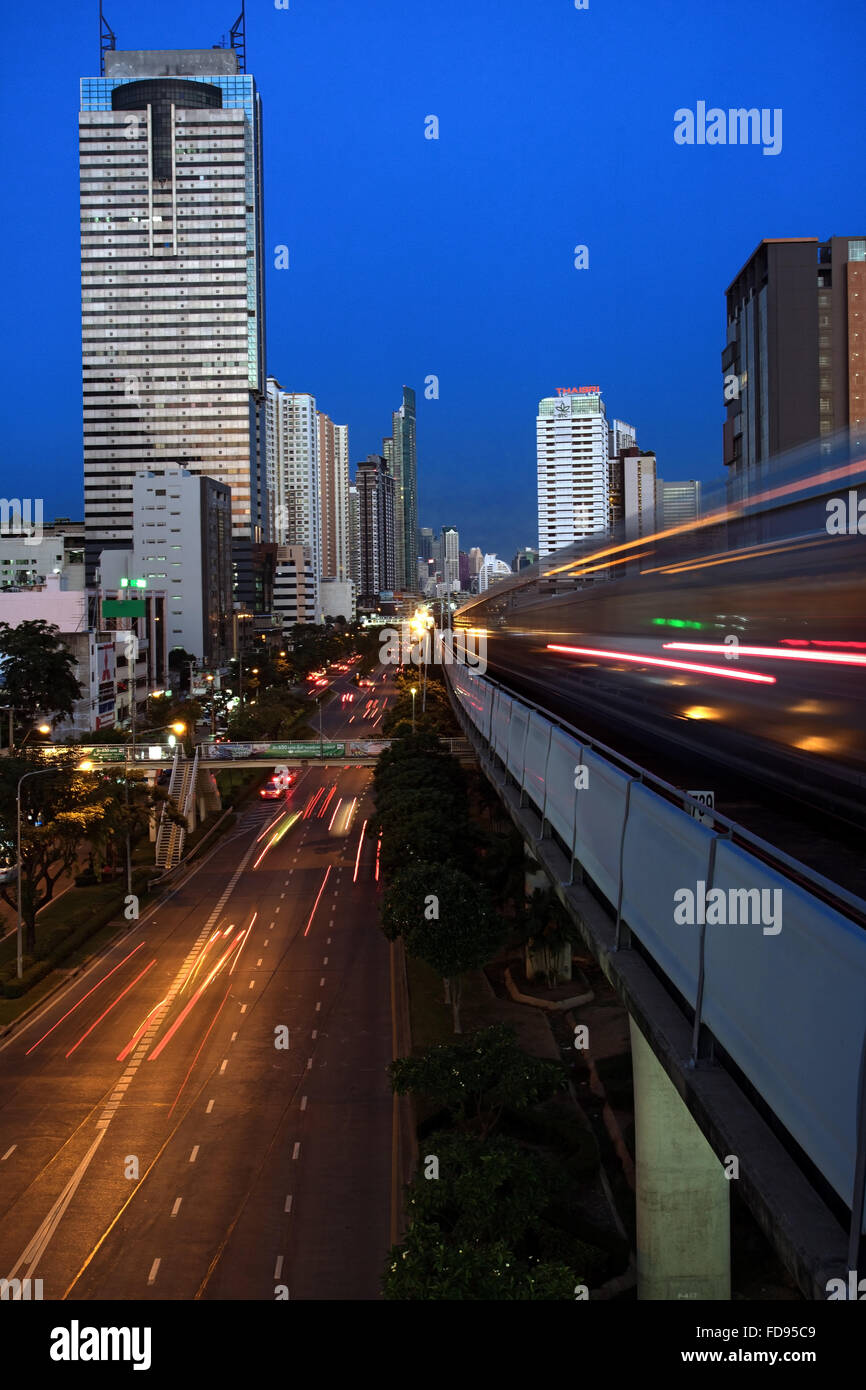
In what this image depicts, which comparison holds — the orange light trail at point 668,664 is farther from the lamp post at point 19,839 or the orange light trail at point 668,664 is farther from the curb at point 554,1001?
the lamp post at point 19,839

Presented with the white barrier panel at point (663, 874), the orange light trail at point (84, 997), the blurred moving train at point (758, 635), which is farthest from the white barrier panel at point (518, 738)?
the orange light trail at point (84, 997)

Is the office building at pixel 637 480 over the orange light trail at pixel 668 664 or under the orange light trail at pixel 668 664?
over

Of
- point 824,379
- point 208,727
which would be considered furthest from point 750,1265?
point 208,727

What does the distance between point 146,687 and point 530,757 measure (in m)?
58.5

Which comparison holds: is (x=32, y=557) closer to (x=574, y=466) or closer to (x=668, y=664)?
(x=574, y=466)

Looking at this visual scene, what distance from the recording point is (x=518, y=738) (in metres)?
10.4

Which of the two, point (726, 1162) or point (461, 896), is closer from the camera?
point (726, 1162)

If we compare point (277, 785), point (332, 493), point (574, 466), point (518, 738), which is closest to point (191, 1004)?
point (518, 738)

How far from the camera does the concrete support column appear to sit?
8.92m

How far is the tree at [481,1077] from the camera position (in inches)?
440

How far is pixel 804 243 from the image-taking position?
43.8 m

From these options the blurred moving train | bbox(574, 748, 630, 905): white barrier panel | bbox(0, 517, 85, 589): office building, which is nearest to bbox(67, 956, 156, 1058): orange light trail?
the blurred moving train

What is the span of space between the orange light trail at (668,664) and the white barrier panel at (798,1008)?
134 inches
